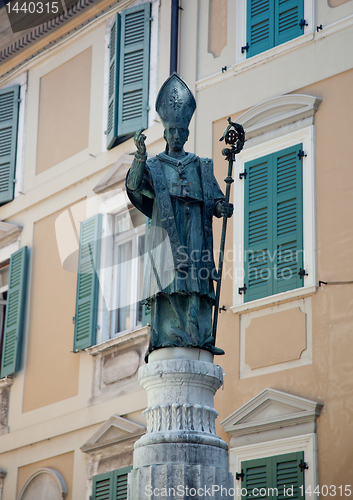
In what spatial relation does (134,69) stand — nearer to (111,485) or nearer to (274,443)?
(111,485)

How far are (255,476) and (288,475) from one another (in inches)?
17.7

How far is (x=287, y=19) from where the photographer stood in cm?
1193

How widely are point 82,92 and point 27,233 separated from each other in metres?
2.31

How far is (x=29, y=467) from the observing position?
13.4 meters

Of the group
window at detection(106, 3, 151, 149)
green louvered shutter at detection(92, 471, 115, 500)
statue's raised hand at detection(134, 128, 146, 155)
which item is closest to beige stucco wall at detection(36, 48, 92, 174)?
window at detection(106, 3, 151, 149)

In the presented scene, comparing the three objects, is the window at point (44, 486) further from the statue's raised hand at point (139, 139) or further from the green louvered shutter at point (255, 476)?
the statue's raised hand at point (139, 139)

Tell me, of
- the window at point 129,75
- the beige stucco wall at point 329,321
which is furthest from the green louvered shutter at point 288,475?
the window at point 129,75

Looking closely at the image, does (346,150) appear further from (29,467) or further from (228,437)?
(29,467)

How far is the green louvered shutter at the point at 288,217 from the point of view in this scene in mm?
10776

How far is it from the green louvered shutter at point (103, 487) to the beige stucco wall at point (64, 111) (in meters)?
4.92

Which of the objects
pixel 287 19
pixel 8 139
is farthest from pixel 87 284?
pixel 287 19

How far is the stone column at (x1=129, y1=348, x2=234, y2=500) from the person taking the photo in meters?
6.11

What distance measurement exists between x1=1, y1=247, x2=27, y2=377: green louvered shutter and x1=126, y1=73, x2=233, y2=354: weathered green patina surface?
24.3ft

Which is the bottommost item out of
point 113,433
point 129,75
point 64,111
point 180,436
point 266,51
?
point 180,436
